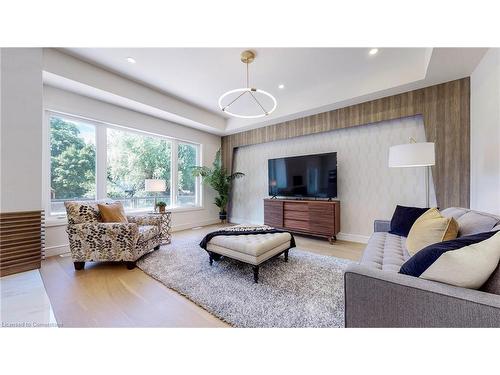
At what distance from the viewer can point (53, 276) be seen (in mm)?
2188

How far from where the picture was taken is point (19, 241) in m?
1.87

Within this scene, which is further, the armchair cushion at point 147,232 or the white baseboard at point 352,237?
the white baseboard at point 352,237

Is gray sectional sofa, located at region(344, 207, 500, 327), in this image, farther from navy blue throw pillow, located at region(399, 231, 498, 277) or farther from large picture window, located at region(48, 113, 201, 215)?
large picture window, located at region(48, 113, 201, 215)

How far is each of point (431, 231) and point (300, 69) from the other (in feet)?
8.49

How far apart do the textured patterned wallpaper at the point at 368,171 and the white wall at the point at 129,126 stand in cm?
217

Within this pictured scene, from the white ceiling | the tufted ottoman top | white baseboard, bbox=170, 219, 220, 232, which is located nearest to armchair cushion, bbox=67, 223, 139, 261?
the tufted ottoman top

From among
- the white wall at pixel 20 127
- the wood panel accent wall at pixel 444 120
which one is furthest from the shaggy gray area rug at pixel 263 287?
the wood panel accent wall at pixel 444 120

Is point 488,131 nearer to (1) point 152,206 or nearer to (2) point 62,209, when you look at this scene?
(1) point 152,206

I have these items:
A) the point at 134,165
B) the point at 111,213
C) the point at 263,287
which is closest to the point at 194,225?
the point at 134,165

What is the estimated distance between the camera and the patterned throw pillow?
82 cm

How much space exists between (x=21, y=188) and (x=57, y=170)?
1410mm

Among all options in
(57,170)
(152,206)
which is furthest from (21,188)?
(152,206)

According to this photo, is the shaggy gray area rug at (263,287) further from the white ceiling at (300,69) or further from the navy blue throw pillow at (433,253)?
the white ceiling at (300,69)

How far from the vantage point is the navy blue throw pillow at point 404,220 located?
85.7 inches
